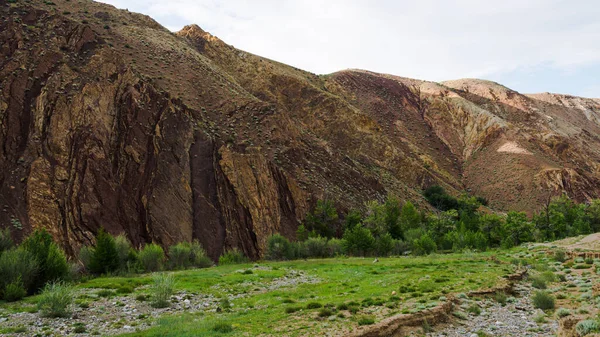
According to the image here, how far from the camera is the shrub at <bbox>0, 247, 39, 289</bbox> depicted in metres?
22.0

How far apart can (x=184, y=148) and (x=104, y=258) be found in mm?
26949

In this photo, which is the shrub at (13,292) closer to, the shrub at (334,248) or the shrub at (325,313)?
the shrub at (325,313)

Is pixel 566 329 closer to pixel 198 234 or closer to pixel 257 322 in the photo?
pixel 257 322

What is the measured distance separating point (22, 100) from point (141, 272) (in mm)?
29506

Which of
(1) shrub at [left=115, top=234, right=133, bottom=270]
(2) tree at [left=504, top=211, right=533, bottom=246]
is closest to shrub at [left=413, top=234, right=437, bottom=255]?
(2) tree at [left=504, top=211, right=533, bottom=246]

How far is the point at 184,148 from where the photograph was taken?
59.0m

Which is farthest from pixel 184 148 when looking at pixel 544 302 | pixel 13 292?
pixel 544 302

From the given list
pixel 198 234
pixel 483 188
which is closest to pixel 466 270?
pixel 198 234

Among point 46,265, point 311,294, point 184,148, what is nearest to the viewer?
point 311,294

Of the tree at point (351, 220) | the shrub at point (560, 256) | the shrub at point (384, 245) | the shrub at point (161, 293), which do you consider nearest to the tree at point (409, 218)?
the tree at point (351, 220)

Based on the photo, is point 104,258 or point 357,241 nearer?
point 104,258

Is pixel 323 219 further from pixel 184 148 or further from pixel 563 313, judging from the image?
pixel 563 313

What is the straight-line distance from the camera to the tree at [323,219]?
5941 cm

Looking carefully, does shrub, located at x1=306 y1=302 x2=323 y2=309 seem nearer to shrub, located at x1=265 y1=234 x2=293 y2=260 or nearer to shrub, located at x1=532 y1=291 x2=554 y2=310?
shrub, located at x1=532 y1=291 x2=554 y2=310
